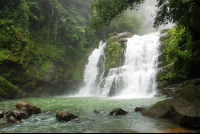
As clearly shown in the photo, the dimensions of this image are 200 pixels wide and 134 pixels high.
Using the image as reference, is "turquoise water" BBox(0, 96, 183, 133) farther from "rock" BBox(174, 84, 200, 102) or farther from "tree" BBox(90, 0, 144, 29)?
"tree" BBox(90, 0, 144, 29)

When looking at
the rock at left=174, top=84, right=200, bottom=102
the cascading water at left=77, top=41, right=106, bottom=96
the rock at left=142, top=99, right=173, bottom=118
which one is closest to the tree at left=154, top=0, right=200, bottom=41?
the rock at left=174, top=84, right=200, bottom=102

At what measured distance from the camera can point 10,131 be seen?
4.28 metres

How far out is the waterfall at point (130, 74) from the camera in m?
15.0

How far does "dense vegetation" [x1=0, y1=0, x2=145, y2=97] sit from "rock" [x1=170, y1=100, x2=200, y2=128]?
7743 millimetres

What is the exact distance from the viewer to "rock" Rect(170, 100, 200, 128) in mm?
3998

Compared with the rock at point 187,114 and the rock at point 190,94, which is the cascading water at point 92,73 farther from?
the rock at point 187,114

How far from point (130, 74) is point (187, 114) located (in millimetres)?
12522

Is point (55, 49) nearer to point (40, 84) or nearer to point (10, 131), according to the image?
point (40, 84)

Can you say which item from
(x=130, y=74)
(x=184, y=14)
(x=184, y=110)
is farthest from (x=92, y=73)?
(x=184, y=110)

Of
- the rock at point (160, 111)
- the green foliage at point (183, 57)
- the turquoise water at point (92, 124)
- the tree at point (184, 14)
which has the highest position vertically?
the tree at point (184, 14)

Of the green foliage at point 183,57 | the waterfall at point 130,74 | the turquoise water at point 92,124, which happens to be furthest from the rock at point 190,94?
the waterfall at point 130,74

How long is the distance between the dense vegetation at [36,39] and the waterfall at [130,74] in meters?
2.29

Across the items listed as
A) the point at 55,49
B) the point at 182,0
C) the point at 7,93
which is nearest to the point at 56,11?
the point at 55,49

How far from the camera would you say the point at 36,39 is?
712 inches
